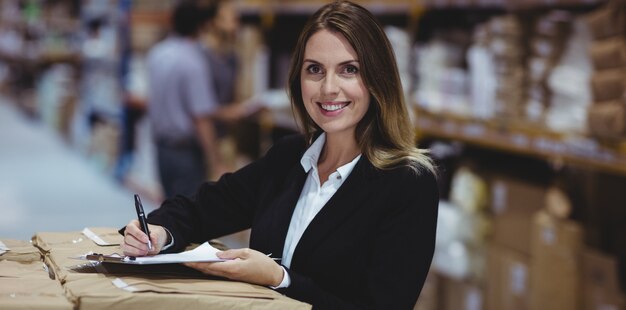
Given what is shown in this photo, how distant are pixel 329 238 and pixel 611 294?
5.71ft

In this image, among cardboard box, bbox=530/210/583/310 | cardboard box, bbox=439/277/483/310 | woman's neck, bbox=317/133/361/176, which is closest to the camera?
woman's neck, bbox=317/133/361/176

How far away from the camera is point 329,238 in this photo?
5.86 feet

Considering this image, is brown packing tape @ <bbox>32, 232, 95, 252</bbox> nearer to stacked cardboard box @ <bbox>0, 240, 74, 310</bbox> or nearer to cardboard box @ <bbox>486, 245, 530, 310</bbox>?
stacked cardboard box @ <bbox>0, 240, 74, 310</bbox>

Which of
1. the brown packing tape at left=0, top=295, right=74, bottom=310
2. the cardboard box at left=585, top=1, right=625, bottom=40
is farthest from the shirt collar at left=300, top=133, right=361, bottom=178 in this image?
the cardboard box at left=585, top=1, right=625, bottom=40

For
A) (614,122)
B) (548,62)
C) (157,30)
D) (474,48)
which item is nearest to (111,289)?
(614,122)

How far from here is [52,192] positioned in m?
8.15

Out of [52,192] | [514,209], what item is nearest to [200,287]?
[514,209]

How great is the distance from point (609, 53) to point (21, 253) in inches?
78.8

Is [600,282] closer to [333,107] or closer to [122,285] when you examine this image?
[333,107]

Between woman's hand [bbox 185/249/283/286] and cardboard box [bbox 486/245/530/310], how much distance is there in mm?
2176

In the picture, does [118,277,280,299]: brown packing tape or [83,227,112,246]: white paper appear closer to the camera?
[118,277,280,299]: brown packing tape

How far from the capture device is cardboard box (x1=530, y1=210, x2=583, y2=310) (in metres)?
3.31

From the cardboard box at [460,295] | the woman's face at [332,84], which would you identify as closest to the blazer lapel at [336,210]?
the woman's face at [332,84]

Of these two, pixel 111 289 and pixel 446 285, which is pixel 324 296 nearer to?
pixel 111 289
